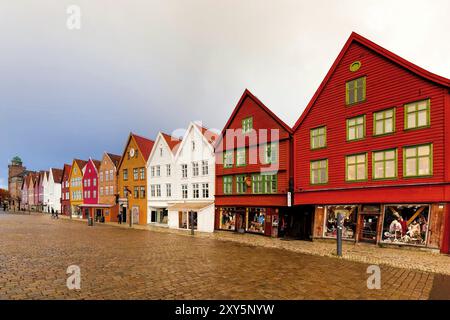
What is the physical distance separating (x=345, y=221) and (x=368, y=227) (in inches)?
57.2

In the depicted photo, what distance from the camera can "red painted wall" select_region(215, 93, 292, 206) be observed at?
21297 mm

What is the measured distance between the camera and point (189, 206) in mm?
27734

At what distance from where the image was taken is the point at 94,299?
6.87 m

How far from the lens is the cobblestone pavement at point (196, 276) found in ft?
24.1

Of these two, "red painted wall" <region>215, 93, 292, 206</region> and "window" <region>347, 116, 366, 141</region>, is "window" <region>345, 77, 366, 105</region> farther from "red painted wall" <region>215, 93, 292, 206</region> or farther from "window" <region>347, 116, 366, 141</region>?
"red painted wall" <region>215, 93, 292, 206</region>

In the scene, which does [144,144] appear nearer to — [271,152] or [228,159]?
[228,159]

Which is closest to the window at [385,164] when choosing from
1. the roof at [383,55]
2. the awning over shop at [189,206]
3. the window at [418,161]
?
the window at [418,161]

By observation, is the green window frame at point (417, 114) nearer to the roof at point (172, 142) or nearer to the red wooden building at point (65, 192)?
the roof at point (172, 142)

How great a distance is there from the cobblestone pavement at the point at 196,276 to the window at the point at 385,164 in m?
6.85

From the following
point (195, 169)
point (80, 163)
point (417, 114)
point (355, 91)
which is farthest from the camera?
point (80, 163)

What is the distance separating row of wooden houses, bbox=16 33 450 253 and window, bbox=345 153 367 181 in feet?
0.21

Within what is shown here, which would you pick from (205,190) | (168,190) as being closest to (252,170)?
(205,190)
